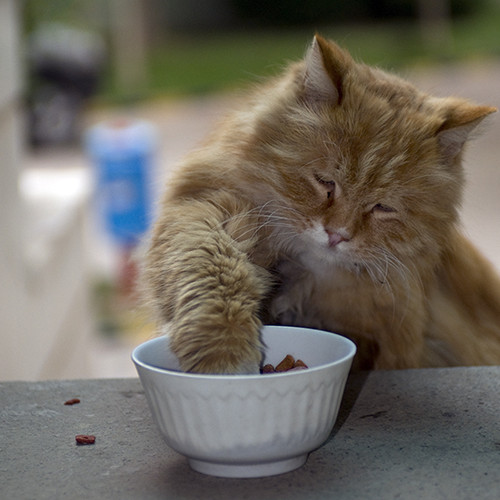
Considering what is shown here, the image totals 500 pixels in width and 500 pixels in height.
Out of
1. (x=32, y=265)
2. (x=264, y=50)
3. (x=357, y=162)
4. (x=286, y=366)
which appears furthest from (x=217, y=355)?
(x=264, y=50)

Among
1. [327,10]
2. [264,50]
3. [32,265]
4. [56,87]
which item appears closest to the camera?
[32,265]

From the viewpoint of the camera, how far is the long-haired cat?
1.56 m

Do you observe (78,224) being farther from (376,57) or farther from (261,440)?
(376,57)

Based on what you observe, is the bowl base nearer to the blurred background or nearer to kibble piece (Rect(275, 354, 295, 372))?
kibble piece (Rect(275, 354, 295, 372))

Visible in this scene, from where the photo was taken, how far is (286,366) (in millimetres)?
1321

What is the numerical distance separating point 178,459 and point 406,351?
68cm

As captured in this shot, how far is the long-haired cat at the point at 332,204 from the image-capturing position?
156cm

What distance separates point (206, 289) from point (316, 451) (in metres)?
0.32

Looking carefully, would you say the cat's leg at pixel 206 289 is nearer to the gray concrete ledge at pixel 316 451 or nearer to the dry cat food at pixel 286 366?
the dry cat food at pixel 286 366

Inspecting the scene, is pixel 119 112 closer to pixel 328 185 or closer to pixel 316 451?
pixel 328 185

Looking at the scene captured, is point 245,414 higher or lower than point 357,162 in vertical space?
lower

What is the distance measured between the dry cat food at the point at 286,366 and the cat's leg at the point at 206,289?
0.12ft

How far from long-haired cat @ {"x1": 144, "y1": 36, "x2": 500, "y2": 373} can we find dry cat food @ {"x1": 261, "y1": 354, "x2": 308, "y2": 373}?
5.2 inches

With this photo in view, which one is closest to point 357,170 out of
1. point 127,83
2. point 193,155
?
point 193,155
